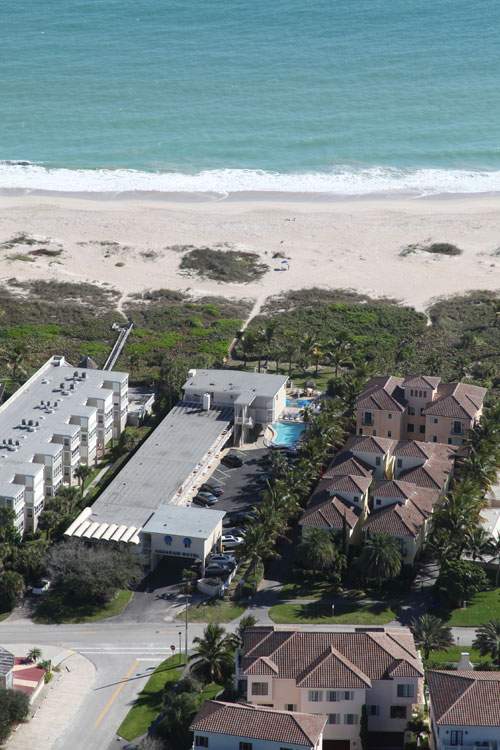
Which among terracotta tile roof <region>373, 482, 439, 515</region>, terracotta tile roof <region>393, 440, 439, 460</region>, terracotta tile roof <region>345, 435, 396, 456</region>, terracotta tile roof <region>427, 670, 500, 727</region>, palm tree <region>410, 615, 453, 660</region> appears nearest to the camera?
terracotta tile roof <region>427, 670, 500, 727</region>

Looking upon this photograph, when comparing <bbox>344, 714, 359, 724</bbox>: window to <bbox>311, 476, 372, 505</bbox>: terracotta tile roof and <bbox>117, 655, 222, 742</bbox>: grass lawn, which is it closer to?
<bbox>117, 655, 222, 742</bbox>: grass lawn

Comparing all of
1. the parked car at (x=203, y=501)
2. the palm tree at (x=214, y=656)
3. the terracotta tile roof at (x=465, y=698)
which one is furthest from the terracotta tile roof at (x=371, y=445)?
the terracotta tile roof at (x=465, y=698)

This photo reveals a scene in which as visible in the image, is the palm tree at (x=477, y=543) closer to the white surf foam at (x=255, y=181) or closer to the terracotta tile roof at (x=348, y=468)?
the terracotta tile roof at (x=348, y=468)

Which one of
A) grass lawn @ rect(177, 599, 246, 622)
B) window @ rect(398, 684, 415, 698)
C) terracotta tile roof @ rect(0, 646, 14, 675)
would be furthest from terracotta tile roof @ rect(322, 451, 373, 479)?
terracotta tile roof @ rect(0, 646, 14, 675)

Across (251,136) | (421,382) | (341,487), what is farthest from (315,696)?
(251,136)

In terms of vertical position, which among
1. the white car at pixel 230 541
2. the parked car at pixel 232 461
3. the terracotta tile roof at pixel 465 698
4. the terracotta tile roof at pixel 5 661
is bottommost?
the parked car at pixel 232 461

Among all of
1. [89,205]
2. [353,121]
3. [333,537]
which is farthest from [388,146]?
[333,537]
